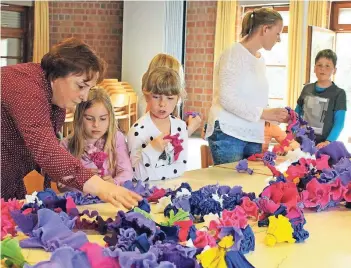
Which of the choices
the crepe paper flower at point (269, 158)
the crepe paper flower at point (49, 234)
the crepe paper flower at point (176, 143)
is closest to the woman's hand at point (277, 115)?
the crepe paper flower at point (269, 158)

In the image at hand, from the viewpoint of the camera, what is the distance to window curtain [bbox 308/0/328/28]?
8164 millimetres

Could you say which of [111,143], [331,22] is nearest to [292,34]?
[331,22]

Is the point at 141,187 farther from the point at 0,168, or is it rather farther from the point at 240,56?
the point at 240,56

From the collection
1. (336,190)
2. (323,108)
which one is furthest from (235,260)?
(323,108)

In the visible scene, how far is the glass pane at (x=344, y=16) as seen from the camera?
26.8 feet

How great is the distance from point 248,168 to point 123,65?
276 inches

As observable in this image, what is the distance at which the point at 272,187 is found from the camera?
2025 mm

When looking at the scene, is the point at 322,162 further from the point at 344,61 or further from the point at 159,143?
the point at 344,61

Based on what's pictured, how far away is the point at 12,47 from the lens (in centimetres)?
884

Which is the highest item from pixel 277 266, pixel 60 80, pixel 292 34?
pixel 292 34

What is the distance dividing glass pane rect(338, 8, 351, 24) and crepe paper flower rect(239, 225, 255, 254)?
716cm

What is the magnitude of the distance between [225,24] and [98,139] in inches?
272

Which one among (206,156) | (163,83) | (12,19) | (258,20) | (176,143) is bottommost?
(206,156)

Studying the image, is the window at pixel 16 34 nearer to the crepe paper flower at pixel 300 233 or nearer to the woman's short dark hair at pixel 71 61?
the woman's short dark hair at pixel 71 61
